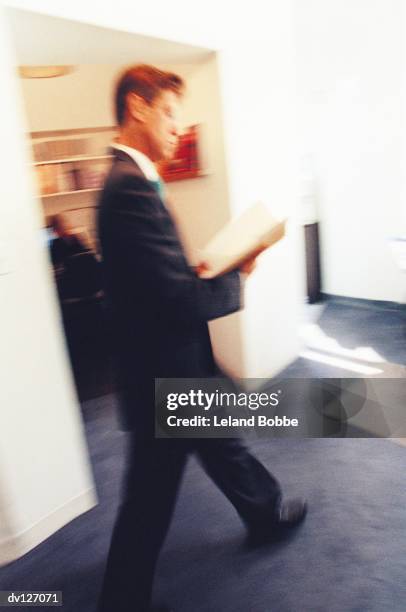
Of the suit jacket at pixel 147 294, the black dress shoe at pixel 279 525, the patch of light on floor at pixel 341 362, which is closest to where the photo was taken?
the suit jacket at pixel 147 294

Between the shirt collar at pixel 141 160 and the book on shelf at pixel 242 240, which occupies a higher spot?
the shirt collar at pixel 141 160

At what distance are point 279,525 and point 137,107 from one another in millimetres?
1235

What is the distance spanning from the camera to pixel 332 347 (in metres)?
2.75

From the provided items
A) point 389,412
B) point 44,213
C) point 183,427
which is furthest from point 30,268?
point 44,213

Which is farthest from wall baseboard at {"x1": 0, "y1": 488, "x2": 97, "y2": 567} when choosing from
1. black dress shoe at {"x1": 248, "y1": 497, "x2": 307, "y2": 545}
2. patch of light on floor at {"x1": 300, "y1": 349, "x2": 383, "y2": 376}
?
patch of light on floor at {"x1": 300, "y1": 349, "x2": 383, "y2": 376}

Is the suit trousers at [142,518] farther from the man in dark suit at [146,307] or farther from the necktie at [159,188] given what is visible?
the necktie at [159,188]

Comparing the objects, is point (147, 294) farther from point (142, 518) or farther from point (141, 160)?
point (142, 518)

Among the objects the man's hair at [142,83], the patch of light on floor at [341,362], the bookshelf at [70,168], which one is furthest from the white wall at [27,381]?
the bookshelf at [70,168]

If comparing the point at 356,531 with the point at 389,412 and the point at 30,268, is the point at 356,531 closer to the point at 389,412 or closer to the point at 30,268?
the point at 389,412

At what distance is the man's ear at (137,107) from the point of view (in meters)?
0.92

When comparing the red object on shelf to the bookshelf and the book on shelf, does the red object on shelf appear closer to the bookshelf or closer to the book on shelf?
the book on shelf

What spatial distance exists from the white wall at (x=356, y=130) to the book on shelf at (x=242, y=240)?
252 centimetres

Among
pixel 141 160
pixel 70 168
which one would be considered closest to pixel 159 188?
pixel 141 160

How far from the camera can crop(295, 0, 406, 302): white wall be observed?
2.94 metres
